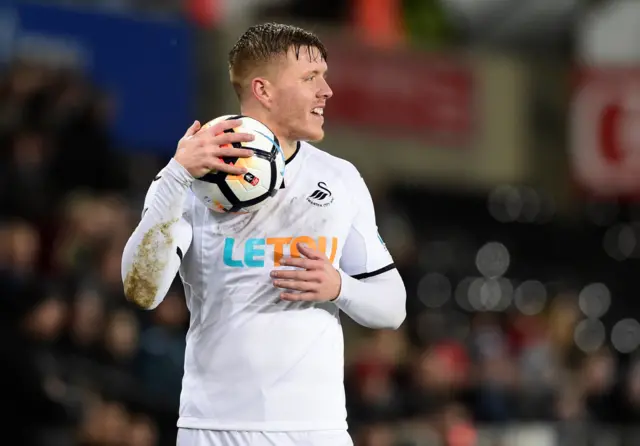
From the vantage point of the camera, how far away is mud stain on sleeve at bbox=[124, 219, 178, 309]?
3656 millimetres

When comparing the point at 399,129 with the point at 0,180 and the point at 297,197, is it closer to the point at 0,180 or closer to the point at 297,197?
the point at 0,180

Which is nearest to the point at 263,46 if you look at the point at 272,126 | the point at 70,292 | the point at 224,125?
the point at 272,126

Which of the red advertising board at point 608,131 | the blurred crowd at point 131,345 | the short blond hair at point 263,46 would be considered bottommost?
the blurred crowd at point 131,345

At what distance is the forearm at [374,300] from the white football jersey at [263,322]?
A: 0.11 metres

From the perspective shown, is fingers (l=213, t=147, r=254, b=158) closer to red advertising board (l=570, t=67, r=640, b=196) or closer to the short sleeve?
the short sleeve

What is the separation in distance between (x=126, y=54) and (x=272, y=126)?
28.9 feet

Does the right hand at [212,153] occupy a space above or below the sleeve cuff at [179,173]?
above

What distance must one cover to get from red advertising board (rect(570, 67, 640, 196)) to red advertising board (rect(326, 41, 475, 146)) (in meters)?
1.51

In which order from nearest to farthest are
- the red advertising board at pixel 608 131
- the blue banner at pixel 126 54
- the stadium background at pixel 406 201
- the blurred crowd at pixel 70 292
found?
the blurred crowd at pixel 70 292 → the stadium background at pixel 406 201 → the blue banner at pixel 126 54 → the red advertising board at pixel 608 131

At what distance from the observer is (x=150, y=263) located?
3664 millimetres

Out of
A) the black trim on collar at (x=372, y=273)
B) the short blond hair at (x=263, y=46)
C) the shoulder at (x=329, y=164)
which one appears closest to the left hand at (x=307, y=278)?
the black trim on collar at (x=372, y=273)

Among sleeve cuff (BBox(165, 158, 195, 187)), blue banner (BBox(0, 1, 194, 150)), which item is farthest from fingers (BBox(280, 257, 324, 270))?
blue banner (BBox(0, 1, 194, 150))

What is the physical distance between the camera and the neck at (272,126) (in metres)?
3.90

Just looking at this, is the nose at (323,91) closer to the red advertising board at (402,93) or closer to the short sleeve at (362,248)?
the short sleeve at (362,248)
